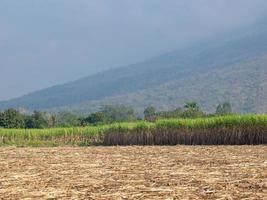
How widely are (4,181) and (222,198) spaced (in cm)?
470

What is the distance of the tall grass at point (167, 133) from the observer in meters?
32.2

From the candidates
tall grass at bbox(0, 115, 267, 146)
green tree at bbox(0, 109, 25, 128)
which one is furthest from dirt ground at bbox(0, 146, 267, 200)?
green tree at bbox(0, 109, 25, 128)

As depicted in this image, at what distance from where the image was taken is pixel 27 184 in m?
11.0

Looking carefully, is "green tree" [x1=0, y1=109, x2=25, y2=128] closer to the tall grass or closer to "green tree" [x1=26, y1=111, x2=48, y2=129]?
"green tree" [x1=26, y1=111, x2=48, y2=129]

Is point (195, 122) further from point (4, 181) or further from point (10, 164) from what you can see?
point (4, 181)

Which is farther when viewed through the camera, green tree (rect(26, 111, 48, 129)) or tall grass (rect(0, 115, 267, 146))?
green tree (rect(26, 111, 48, 129))

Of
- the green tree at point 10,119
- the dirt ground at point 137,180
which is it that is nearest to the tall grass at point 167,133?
the green tree at point 10,119

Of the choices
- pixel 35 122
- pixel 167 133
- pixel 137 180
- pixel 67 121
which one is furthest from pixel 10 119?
pixel 137 180

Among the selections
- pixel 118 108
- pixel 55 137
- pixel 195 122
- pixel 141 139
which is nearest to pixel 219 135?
pixel 195 122

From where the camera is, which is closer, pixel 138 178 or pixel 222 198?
pixel 222 198

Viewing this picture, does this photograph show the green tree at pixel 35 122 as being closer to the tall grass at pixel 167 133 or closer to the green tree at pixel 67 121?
the green tree at pixel 67 121

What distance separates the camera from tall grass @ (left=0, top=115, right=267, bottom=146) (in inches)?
1270

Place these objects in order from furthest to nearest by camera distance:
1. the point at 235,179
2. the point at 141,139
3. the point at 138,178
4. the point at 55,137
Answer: the point at 55,137 < the point at 141,139 < the point at 138,178 < the point at 235,179

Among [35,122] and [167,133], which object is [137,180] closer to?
[167,133]
